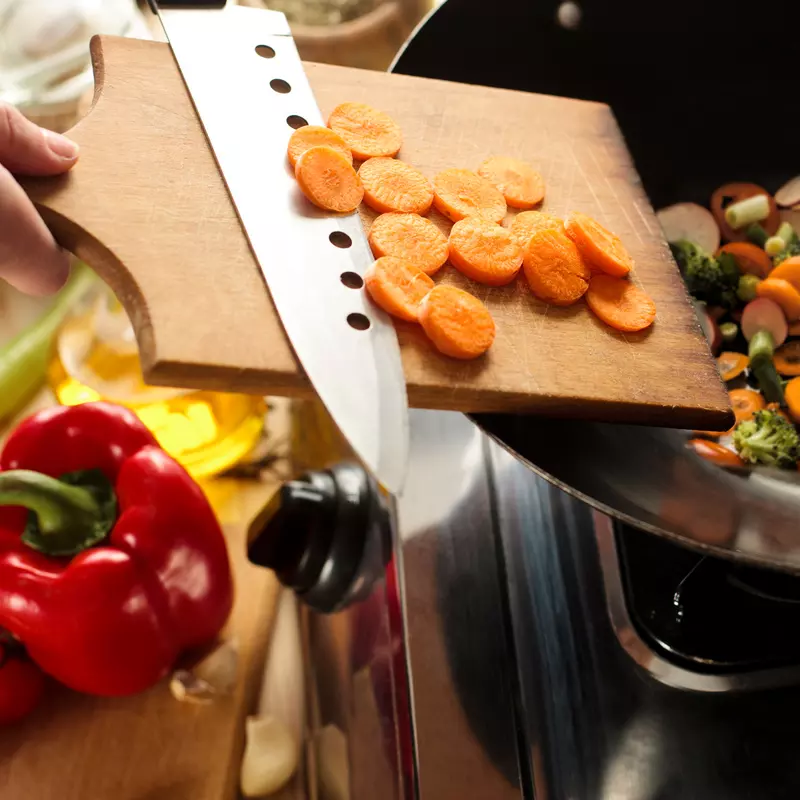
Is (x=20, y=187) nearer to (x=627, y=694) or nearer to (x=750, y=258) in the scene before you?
(x=627, y=694)

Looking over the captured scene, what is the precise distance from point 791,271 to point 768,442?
28 centimetres

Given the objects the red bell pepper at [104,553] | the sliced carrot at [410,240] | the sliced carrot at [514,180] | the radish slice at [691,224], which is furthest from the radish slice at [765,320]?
the red bell pepper at [104,553]

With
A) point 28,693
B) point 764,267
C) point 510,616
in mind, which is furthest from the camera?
point 764,267

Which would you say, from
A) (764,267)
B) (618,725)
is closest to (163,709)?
(618,725)

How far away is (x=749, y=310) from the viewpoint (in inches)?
38.8

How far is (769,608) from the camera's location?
79 cm

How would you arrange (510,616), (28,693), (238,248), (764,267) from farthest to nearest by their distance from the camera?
(764,267) < (28,693) < (510,616) < (238,248)

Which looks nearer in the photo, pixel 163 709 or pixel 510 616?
pixel 510 616

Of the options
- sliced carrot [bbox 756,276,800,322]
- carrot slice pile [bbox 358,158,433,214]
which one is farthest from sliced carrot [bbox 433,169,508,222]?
sliced carrot [bbox 756,276,800,322]

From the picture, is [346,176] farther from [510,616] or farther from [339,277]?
[510,616]

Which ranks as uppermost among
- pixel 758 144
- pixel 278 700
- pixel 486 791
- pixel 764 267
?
pixel 758 144

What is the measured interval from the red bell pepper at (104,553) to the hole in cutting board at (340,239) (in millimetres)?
364

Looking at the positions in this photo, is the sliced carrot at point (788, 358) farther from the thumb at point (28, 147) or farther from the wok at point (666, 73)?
the thumb at point (28, 147)

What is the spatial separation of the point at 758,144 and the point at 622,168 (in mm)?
328
